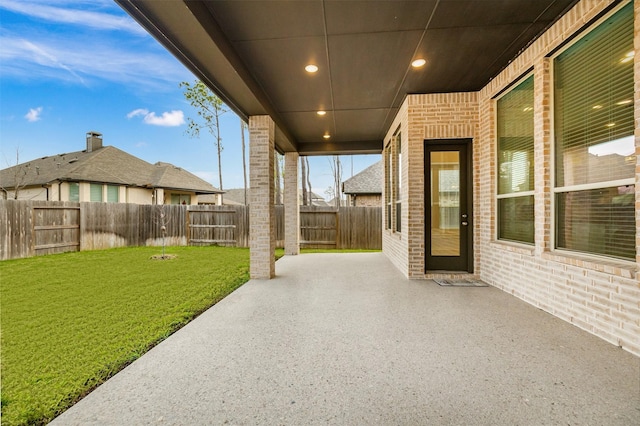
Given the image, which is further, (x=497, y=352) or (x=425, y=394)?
(x=497, y=352)

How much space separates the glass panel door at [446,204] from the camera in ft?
15.0

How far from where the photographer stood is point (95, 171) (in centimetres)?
1188

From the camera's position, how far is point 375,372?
185 centimetres

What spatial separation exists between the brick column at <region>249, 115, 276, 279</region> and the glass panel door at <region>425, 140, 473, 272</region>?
2.72 m

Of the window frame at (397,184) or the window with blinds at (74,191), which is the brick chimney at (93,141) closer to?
the window with blinds at (74,191)

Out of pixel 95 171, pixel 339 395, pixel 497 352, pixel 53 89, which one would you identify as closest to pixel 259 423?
pixel 339 395

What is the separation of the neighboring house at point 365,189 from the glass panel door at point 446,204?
10072 mm

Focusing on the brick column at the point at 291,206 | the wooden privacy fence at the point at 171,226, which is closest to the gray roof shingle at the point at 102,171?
the wooden privacy fence at the point at 171,226

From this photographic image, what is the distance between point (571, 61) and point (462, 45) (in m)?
1.06

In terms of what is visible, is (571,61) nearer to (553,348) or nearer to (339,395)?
(553,348)

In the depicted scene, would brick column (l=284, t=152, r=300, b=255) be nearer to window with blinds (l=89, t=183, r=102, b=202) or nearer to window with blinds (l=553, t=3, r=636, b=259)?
window with blinds (l=553, t=3, r=636, b=259)

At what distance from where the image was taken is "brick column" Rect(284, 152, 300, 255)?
7723mm

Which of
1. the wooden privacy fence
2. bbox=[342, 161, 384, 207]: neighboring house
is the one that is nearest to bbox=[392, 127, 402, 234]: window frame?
the wooden privacy fence

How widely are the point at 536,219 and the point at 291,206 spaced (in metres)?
5.67
